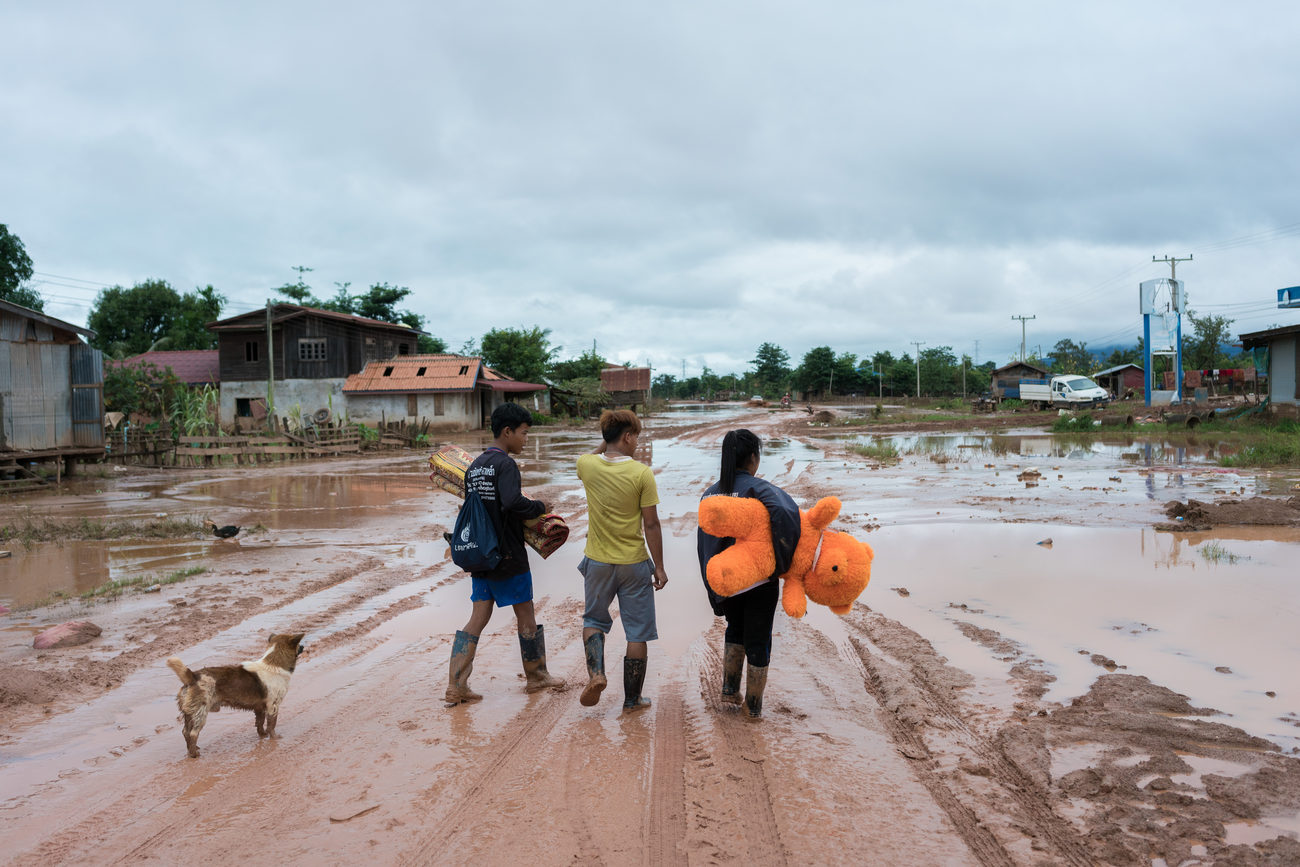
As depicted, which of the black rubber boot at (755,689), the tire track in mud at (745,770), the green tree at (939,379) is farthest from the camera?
the green tree at (939,379)

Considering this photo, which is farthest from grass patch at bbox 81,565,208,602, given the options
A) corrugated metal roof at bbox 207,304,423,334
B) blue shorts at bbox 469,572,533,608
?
corrugated metal roof at bbox 207,304,423,334

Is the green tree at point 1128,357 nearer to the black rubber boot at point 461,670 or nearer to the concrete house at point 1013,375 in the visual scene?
the concrete house at point 1013,375

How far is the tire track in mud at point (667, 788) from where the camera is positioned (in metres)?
3.05

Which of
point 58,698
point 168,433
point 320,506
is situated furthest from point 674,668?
point 168,433

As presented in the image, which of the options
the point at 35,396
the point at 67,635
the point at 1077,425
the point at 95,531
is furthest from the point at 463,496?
the point at 1077,425

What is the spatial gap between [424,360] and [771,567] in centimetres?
3579

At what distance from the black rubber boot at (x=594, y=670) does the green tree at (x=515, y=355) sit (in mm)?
44521

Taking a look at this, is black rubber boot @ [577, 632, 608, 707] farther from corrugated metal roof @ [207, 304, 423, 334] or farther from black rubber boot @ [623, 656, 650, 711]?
corrugated metal roof @ [207, 304, 423, 334]

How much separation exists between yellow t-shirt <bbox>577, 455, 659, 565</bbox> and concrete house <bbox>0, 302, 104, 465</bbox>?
19.3 meters

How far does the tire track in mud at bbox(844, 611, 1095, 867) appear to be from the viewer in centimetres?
307

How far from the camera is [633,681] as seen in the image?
4.46 m

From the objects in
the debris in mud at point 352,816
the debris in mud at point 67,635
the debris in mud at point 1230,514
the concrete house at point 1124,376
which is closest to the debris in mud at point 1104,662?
the debris in mud at point 352,816

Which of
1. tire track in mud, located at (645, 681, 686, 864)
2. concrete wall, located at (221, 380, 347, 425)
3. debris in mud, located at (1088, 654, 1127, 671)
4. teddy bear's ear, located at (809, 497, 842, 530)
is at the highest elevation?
concrete wall, located at (221, 380, 347, 425)

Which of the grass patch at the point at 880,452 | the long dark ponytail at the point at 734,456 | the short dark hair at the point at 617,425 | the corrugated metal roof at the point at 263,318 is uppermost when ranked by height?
the corrugated metal roof at the point at 263,318
